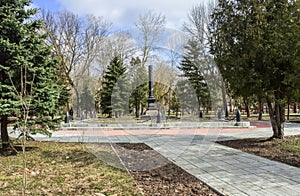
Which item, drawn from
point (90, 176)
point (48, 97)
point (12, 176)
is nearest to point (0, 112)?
point (48, 97)

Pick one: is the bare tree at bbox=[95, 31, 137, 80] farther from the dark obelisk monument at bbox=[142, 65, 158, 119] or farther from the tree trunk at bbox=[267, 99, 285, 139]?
the dark obelisk monument at bbox=[142, 65, 158, 119]

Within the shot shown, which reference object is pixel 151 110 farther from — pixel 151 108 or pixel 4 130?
pixel 4 130

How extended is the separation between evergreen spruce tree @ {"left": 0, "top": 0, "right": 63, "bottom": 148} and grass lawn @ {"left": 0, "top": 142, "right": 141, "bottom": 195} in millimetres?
953

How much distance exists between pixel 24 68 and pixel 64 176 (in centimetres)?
293

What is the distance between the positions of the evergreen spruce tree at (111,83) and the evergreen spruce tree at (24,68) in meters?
1.65

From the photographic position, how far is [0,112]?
6090mm

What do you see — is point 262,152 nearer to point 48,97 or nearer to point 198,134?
point 198,134

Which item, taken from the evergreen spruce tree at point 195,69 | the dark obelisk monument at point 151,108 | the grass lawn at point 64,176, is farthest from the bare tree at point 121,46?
the dark obelisk monument at point 151,108

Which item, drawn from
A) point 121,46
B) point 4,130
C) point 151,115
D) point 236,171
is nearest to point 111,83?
point 4,130

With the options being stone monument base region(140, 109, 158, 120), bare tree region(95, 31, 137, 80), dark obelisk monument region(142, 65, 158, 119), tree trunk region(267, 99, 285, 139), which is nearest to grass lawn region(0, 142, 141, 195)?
bare tree region(95, 31, 137, 80)

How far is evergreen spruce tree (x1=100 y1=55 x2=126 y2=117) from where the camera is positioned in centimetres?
748

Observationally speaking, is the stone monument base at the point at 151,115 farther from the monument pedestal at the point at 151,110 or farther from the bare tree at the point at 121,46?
the bare tree at the point at 121,46

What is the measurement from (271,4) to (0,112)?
24.5ft

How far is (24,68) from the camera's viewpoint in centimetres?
616
